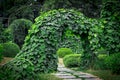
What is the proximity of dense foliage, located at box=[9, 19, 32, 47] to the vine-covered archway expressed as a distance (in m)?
10.2

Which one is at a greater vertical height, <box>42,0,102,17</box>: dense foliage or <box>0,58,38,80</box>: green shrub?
<box>42,0,102,17</box>: dense foliage

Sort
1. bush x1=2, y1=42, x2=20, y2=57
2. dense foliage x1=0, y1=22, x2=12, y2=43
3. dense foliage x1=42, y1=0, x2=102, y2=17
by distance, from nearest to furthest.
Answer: bush x1=2, y1=42, x2=20, y2=57
dense foliage x1=0, y1=22, x2=12, y2=43
dense foliage x1=42, y1=0, x2=102, y2=17

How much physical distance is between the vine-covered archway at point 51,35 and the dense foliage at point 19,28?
1016 centimetres

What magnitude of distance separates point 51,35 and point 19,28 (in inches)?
448

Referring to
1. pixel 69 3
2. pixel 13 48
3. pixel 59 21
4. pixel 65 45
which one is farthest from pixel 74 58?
pixel 69 3

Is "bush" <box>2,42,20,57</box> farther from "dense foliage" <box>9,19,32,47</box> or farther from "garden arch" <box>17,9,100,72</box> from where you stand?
"garden arch" <box>17,9,100,72</box>

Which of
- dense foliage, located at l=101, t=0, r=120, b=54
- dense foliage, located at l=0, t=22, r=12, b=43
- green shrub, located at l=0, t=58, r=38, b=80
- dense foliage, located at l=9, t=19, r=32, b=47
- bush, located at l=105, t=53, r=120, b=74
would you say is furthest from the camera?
dense foliage, located at l=9, t=19, r=32, b=47

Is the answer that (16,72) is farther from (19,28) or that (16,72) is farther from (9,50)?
(19,28)

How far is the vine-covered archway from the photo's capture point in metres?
9.06

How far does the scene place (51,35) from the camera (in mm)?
Answer: 9250

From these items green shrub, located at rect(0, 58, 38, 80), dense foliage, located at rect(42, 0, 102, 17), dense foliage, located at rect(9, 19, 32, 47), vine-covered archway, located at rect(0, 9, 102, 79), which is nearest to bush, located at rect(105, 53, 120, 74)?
vine-covered archway, located at rect(0, 9, 102, 79)

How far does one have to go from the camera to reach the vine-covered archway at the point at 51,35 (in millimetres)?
9062

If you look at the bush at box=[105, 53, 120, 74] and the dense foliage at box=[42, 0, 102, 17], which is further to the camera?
the dense foliage at box=[42, 0, 102, 17]

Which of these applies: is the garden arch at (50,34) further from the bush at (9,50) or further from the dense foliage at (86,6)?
the dense foliage at (86,6)
